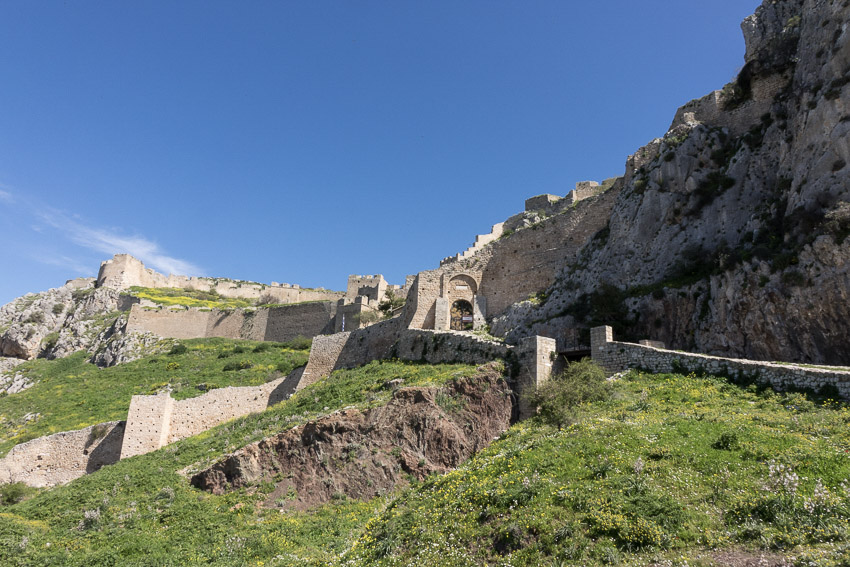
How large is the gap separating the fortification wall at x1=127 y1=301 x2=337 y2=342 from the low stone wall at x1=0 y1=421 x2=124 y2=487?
26852 millimetres

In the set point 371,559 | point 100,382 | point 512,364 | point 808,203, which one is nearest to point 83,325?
point 100,382

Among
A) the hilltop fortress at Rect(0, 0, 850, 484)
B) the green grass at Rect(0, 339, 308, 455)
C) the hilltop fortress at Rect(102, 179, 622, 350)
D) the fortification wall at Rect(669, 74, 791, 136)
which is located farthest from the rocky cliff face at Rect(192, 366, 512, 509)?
the fortification wall at Rect(669, 74, 791, 136)

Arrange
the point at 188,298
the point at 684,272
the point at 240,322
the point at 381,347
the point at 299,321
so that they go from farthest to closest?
the point at 188,298 → the point at 240,322 → the point at 299,321 → the point at 381,347 → the point at 684,272

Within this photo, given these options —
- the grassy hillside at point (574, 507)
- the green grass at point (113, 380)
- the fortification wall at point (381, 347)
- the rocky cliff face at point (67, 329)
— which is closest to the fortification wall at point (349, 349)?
the fortification wall at point (381, 347)

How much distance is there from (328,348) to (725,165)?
78.5ft

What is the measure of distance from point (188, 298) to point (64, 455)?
146ft

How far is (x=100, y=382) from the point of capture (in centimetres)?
4128

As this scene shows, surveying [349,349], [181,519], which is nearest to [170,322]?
[349,349]

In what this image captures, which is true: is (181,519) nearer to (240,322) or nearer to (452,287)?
(452,287)

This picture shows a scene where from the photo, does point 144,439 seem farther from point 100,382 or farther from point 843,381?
point 843,381

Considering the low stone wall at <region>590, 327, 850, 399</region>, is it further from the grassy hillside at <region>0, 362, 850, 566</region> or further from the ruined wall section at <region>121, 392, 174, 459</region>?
the ruined wall section at <region>121, 392, 174, 459</region>

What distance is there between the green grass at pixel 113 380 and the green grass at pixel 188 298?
13.9 m

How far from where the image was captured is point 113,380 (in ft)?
137

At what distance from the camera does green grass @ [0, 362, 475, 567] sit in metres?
15.4
